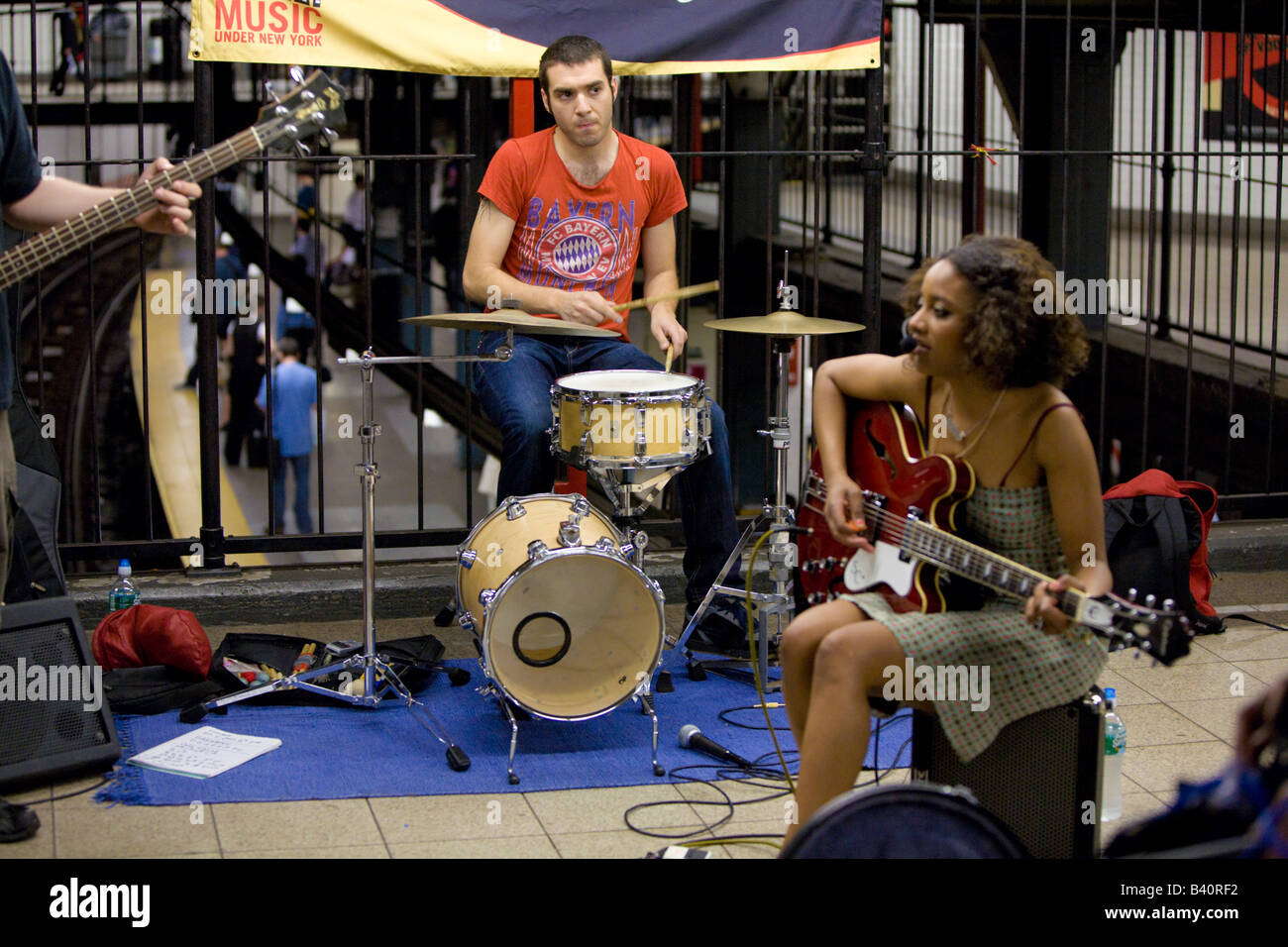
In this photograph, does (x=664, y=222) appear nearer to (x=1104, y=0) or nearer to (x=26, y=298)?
(x=1104, y=0)

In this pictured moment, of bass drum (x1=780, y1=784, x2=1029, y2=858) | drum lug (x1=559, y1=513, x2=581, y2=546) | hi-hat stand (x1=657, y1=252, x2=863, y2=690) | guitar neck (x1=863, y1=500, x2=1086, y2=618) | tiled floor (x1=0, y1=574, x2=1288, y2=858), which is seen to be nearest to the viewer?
bass drum (x1=780, y1=784, x2=1029, y2=858)

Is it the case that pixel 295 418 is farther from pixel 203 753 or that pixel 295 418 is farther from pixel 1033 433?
pixel 1033 433

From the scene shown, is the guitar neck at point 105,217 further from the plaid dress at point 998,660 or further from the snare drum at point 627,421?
the plaid dress at point 998,660

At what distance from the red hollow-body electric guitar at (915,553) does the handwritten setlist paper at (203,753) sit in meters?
1.90

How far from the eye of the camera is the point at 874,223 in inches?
253

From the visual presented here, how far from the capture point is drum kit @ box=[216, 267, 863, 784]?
452cm

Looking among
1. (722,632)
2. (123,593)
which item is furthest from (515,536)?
(123,593)

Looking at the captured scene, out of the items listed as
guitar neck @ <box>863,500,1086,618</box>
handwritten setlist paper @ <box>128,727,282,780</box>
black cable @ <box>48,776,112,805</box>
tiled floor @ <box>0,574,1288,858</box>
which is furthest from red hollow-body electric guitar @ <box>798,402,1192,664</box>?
black cable @ <box>48,776,112,805</box>

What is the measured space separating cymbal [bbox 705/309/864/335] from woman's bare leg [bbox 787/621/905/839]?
5.76ft

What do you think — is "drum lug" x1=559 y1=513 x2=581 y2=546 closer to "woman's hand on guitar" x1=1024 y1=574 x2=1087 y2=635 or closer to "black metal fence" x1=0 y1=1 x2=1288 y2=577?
"black metal fence" x1=0 y1=1 x2=1288 y2=577

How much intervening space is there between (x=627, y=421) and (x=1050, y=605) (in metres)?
1.88

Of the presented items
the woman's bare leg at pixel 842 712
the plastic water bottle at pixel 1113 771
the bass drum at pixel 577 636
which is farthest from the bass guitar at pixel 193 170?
the plastic water bottle at pixel 1113 771

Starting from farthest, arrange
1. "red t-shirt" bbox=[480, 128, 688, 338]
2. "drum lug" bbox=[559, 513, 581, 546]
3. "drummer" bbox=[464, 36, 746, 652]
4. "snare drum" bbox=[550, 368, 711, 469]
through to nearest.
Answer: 1. "red t-shirt" bbox=[480, 128, 688, 338]
2. "drummer" bbox=[464, 36, 746, 652]
3. "snare drum" bbox=[550, 368, 711, 469]
4. "drum lug" bbox=[559, 513, 581, 546]
